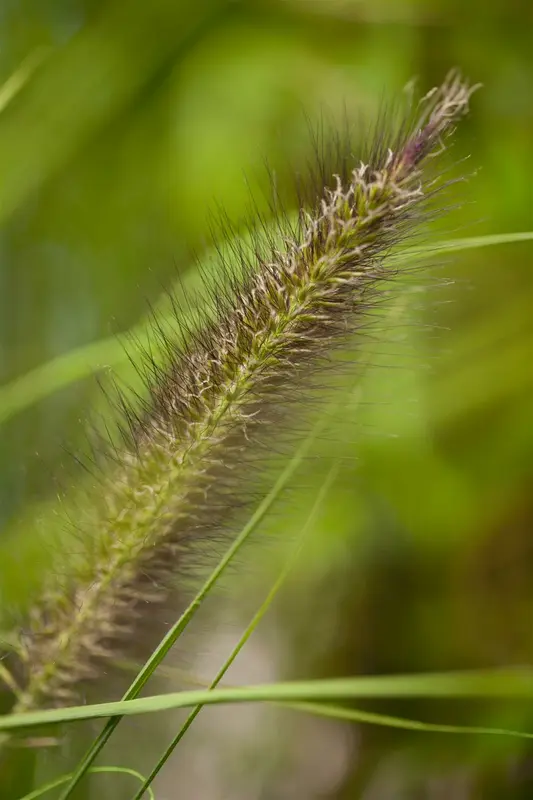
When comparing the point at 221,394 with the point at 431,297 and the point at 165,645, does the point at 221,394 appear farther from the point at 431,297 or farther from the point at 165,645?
the point at 431,297

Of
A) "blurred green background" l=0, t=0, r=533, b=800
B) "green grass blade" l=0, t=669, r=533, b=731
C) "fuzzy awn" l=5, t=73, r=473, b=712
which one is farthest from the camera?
"blurred green background" l=0, t=0, r=533, b=800

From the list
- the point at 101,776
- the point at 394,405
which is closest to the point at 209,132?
the point at 394,405

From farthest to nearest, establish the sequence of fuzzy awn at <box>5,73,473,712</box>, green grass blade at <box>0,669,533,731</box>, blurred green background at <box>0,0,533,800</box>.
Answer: blurred green background at <box>0,0,533,800</box> → fuzzy awn at <box>5,73,473,712</box> → green grass blade at <box>0,669,533,731</box>

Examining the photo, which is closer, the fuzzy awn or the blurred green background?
the fuzzy awn

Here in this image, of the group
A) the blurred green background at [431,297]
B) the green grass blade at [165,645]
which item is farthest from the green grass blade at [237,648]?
the blurred green background at [431,297]

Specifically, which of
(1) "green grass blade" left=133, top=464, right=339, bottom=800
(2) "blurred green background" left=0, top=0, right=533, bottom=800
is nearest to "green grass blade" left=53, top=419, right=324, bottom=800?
(1) "green grass blade" left=133, top=464, right=339, bottom=800

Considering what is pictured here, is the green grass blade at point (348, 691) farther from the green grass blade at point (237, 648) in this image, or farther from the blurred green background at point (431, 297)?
the blurred green background at point (431, 297)

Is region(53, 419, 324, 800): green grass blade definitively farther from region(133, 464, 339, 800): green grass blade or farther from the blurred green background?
the blurred green background
